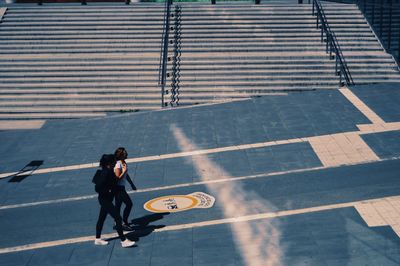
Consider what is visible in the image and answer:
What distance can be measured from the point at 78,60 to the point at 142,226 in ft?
50.4

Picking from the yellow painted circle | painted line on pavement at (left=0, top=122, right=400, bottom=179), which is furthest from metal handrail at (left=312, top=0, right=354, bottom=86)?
the yellow painted circle

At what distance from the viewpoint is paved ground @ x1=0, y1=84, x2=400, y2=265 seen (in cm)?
1112

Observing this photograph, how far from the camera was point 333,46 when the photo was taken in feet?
84.9

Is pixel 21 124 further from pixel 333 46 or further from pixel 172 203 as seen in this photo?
pixel 333 46

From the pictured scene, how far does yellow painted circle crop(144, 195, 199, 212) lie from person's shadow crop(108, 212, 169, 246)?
30cm

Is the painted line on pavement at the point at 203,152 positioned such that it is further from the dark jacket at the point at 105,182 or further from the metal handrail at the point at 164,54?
the metal handrail at the point at 164,54

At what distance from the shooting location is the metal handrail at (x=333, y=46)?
79.8 ft

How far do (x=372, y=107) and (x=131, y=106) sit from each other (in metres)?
9.57

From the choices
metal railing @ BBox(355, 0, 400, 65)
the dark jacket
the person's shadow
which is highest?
metal railing @ BBox(355, 0, 400, 65)

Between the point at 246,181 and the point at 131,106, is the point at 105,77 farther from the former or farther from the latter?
the point at 246,181

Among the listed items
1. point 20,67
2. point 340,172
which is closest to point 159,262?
point 340,172

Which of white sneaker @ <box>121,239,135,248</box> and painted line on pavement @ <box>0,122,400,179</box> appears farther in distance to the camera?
painted line on pavement @ <box>0,122,400,179</box>

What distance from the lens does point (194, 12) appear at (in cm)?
2912

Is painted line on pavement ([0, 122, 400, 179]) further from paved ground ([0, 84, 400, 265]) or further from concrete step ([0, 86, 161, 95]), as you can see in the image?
concrete step ([0, 86, 161, 95])
